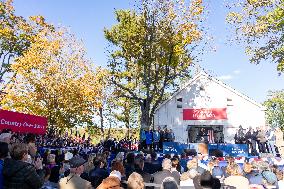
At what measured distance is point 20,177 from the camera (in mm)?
4523

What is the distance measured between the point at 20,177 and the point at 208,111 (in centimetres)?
2839

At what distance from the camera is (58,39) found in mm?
33281

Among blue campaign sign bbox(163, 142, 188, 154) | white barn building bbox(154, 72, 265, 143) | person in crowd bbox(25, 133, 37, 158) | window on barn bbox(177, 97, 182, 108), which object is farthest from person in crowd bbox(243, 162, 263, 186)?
window on barn bbox(177, 97, 182, 108)

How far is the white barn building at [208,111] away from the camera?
31125mm

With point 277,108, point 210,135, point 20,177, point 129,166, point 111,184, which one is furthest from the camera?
point 277,108

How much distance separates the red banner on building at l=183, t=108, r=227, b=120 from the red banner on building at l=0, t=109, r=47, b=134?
→ 16.7 meters

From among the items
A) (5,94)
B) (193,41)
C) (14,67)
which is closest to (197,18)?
(193,41)

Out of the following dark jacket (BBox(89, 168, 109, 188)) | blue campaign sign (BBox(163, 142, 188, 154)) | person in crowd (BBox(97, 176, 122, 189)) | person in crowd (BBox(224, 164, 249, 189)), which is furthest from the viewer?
blue campaign sign (BBox(163, 142, 188, 154))

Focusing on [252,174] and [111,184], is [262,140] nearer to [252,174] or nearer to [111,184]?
[252,174]

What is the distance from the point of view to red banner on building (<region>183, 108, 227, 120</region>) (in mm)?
31484

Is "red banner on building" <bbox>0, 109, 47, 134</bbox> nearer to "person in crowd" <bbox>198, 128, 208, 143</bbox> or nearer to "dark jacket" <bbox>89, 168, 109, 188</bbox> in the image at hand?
"dark jacket" <bbox>89, 168, 109, 188</bbox>

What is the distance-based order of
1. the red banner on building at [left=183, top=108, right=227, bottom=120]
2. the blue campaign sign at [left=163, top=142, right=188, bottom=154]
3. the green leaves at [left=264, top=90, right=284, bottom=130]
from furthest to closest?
the green leaves at [left=264, top=90, right=284, bottom=130]
the red banner on building at [left=183, top=108, right=227, bottom=120]
the blue campaign sign at [left=163, top=142, right=188, bottom=154]

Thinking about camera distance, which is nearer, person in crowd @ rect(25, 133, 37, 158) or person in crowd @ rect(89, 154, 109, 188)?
person in crowd @ rect(89, 154, 109, 188)

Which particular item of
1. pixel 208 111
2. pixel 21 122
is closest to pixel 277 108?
pixel 208 111
